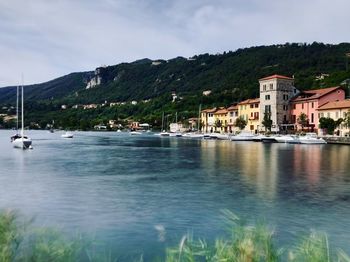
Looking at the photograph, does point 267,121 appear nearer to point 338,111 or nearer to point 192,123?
point 338,111

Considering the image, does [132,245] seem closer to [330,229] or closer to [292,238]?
[292,238]

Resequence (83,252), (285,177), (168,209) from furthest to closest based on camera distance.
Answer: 1. (285,177)
2. (168,209)
3. (83,252)

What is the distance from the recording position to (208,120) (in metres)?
137

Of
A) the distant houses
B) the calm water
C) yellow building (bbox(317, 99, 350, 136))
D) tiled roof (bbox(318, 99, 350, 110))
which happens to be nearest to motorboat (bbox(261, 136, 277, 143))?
the distant houses

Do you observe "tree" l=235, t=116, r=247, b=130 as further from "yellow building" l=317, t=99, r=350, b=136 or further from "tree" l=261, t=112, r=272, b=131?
"yellow building" l=317, t=99, r=350, b=136

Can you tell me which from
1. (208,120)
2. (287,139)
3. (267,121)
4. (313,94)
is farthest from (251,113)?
(208,120)

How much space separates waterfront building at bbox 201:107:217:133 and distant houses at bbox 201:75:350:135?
1887 cm

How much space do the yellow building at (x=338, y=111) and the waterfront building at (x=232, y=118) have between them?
34.8 m

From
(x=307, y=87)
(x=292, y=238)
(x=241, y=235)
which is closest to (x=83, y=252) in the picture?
(x=241, y=235)

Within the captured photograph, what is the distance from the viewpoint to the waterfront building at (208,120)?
441 ft

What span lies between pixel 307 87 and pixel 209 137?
139ft

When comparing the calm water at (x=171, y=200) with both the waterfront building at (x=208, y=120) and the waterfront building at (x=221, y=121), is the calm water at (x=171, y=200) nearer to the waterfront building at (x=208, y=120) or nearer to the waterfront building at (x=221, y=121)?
the waterfront building at (x=221, y=121)

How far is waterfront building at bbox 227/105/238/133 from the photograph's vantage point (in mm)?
119244

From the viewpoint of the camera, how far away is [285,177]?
29.8 meters
